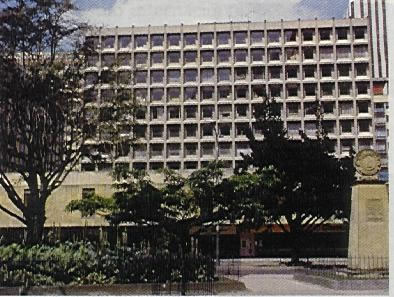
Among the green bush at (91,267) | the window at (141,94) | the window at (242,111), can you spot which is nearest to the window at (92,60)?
the window at (141,94)

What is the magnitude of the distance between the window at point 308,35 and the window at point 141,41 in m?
1.99

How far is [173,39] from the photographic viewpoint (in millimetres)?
9344

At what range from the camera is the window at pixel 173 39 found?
9320mm

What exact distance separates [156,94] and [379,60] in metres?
2.78

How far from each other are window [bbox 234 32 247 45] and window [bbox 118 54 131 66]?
4.55ft

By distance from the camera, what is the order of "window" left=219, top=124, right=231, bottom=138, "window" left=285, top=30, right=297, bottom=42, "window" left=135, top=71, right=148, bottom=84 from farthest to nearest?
1. "window" left=135, top=71, right=148, bottom=84
2. "window" left=285, top=30, right=297, bottom=42
3. "window" left=219, top=124, right=231, bottom=138

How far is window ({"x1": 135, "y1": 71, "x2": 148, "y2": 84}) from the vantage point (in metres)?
9.45

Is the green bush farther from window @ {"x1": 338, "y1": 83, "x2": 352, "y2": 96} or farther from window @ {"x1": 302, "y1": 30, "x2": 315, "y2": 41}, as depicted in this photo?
window @ {"x1": 302, "y1": 30, "x2": 315, "y2": 41}

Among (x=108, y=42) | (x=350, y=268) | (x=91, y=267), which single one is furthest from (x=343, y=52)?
(x=91, y=267)

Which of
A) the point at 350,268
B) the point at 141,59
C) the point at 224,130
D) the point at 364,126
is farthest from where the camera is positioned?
the point at 141,59

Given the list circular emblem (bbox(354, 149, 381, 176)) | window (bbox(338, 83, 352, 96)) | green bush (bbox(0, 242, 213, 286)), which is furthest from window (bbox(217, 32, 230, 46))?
green bush (bbox(0, 242, 213, 286))

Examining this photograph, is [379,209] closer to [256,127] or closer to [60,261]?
[256,127]

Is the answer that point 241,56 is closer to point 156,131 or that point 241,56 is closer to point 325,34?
point 325,34

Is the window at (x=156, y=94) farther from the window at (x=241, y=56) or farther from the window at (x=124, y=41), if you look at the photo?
the window at (x=241, y=56)
